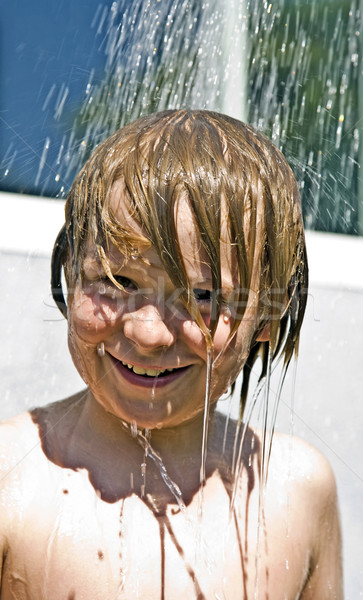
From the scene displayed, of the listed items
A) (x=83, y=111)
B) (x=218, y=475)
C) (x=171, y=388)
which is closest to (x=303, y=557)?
(x=218, y=475)

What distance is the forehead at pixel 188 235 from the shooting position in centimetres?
131

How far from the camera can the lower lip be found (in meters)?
1.37

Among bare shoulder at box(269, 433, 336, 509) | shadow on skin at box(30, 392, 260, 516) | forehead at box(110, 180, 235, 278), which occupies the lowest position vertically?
bare shoulder at box(269, 433, 336, 509)

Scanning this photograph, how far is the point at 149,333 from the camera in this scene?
130 centimetres

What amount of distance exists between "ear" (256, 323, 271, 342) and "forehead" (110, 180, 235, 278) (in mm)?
239

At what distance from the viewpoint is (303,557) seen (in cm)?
162

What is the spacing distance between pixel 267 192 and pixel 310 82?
2.12 m

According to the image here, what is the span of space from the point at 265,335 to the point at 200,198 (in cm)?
36

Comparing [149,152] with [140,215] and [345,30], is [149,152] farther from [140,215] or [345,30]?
[345,30]

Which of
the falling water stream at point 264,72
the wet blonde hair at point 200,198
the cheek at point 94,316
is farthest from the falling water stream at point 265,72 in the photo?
the cheek at point 94,316

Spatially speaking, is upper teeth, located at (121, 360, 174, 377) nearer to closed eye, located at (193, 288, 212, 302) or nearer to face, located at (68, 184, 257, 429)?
face, located at (68, 184, 257, 429)

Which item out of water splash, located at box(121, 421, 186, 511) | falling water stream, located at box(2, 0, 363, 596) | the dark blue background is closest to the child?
water splash, located at box(121, 421, 186, 511)

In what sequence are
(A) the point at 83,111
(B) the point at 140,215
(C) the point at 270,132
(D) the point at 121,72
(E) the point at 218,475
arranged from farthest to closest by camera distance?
(C) the point at 270,132, (D) the point at 121,72, (A) the point at 83,111, (E) the point at 218,475, (B) the point at 140,215

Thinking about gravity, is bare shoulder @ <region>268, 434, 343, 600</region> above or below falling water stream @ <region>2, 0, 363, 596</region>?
below
